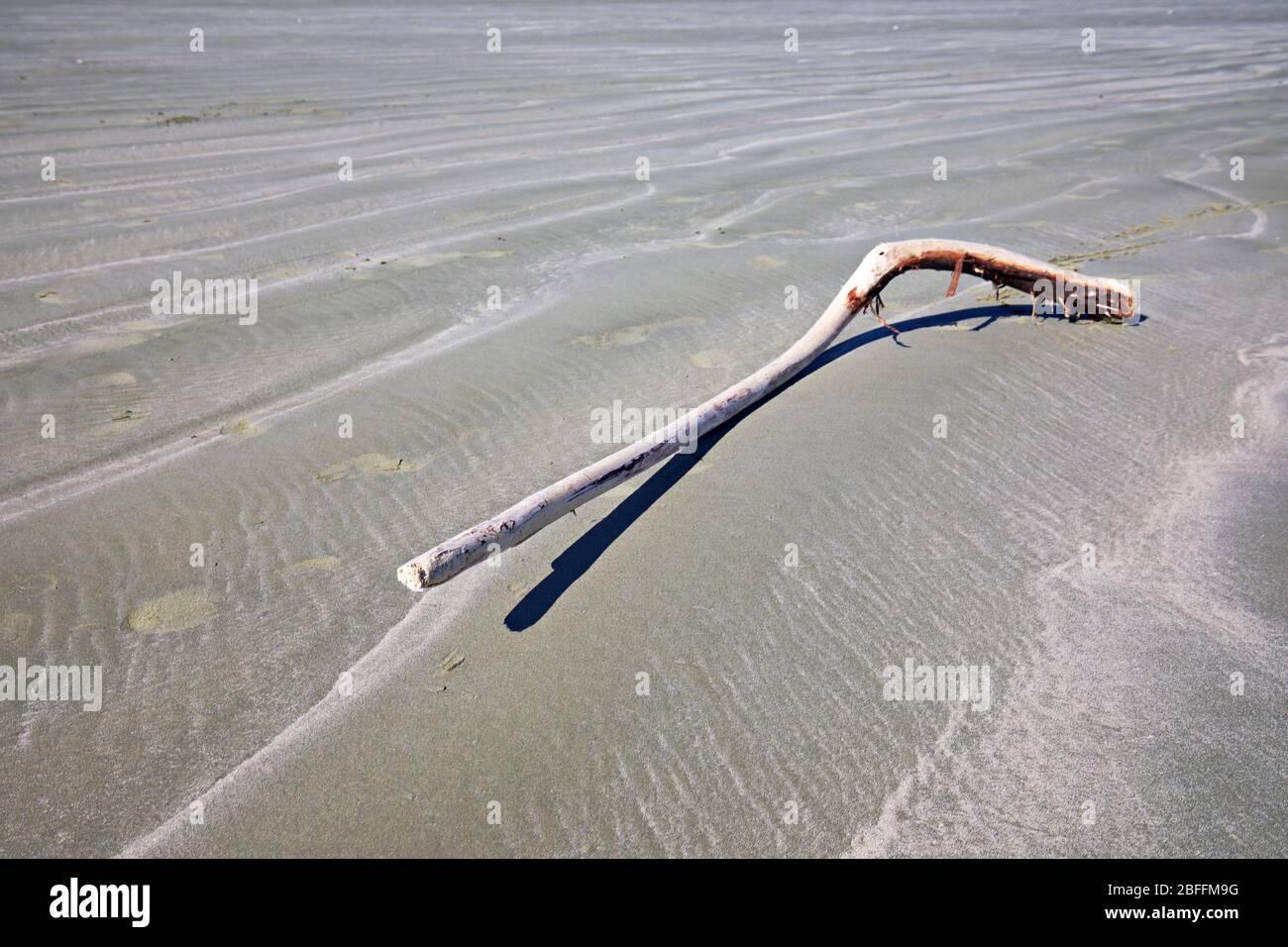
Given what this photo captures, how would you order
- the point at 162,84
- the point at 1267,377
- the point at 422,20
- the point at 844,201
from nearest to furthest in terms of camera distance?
the point at 1267,377 < the point at 844,201 < the point at 162,84 < the point at 422,20

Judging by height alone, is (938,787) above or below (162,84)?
below

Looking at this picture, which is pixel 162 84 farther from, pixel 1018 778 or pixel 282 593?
pixel 1018 778

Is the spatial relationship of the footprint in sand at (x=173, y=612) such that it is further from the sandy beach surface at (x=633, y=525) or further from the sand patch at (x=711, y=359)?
the sand patch at (x=711, y=359)

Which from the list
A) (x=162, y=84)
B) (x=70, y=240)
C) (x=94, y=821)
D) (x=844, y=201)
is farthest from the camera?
(x=162, y=84)

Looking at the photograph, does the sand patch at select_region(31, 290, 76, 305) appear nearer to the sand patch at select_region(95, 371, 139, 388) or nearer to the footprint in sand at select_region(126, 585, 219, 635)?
the sand patch at select_region(95, 371, 139, 388)
